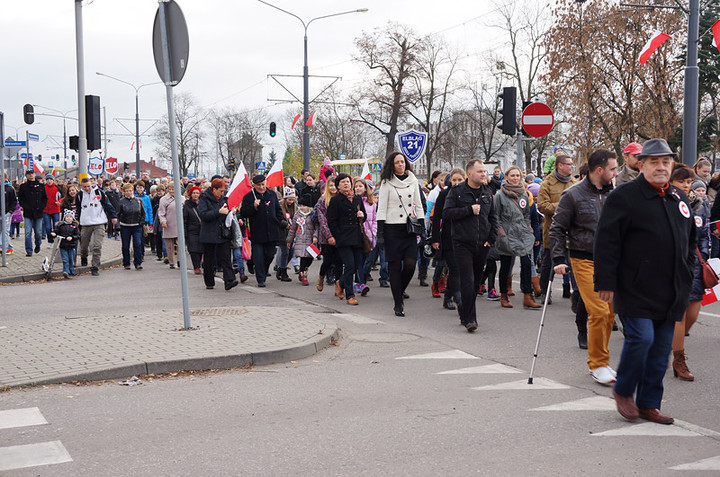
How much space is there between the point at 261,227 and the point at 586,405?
874 centimetres

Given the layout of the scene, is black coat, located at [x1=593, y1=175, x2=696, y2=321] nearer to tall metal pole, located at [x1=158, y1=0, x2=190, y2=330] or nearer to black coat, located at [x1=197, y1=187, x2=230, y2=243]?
tall metal pole, located at [x1=158, y1=0, x2=190, y2=330]

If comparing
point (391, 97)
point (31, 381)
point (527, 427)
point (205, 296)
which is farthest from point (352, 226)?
point (391, 97)

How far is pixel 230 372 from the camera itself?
7223mm

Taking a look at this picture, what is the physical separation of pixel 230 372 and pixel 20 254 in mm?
14976

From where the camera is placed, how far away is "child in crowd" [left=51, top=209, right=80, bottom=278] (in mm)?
15336

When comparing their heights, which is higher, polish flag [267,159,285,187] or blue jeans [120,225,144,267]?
polish flag [267,159,285,187]

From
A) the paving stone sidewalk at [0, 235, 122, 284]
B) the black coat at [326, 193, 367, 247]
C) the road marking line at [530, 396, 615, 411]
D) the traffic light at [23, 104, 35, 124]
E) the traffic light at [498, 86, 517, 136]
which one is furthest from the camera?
the traffic light at [23, 104, 35, 124]

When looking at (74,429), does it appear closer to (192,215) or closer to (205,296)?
(205,296)

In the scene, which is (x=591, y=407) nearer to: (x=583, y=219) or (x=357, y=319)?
(x=583, y=219)

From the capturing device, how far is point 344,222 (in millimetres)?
11773

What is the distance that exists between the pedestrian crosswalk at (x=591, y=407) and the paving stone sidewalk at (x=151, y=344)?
133cm

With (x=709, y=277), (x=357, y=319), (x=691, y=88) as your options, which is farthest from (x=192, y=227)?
(x=691, y=88)

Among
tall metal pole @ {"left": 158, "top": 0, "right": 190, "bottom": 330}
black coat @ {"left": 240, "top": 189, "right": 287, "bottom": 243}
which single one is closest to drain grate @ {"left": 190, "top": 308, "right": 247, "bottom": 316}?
tall metal pole @ {"left": 158, "top": 0, "right": 190, "bottom": 330}

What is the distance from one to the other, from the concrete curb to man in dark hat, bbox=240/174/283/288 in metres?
5.67
